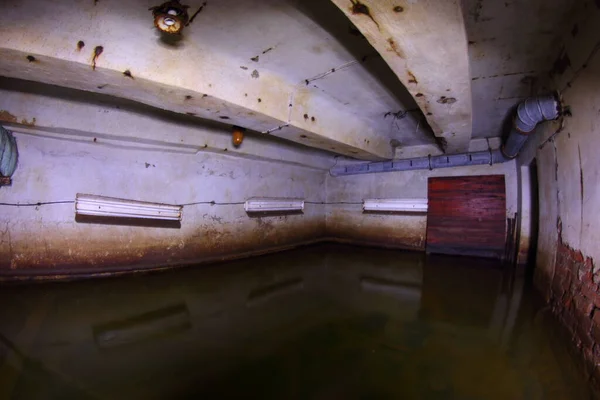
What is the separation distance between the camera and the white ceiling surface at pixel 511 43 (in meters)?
1.46

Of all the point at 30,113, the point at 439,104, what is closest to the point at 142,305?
the point at 30,113

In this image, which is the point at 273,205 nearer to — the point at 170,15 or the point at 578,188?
the point at 170,15

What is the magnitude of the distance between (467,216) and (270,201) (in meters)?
3.16

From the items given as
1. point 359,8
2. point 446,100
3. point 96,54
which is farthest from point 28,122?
point 446,100

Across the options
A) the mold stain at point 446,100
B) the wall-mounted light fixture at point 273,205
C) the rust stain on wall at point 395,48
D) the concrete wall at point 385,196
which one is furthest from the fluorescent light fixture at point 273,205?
the rust stain on wall at point 395,48

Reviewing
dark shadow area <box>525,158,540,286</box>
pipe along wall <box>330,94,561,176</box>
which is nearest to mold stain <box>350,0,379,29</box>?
pipe along wall <box>330,94,561,176</box>

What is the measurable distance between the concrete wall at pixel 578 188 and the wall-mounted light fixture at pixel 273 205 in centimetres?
322

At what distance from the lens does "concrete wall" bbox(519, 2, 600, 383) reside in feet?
A: 4.69

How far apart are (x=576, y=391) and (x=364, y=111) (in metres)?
2.68

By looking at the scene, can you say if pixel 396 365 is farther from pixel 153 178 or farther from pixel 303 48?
pixel 153 178

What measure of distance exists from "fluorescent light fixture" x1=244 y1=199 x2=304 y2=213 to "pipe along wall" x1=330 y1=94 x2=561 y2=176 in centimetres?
123

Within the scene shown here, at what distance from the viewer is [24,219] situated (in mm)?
2492

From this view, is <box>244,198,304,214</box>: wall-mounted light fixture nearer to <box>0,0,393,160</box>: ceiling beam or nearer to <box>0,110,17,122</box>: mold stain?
<box>0,0,393,160</box>: ceiling beam

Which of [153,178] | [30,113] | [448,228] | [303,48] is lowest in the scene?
[448,228]
